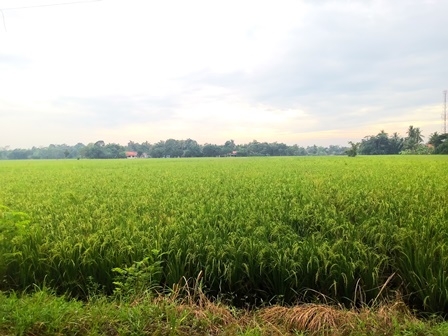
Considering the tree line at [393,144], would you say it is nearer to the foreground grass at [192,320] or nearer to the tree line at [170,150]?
the tree line at [170,150]

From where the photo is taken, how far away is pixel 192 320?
3.13 meters

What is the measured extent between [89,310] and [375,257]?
10.8 ft

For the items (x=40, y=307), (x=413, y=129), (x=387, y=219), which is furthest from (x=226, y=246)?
(x=413, y=129)

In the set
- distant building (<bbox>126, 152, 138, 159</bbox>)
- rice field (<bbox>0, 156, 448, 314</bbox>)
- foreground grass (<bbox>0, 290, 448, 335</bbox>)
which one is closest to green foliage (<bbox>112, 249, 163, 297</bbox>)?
rice field (<bbox>0, 156, 448, 314</bbox>)

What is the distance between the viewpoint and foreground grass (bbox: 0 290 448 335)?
2.94 m

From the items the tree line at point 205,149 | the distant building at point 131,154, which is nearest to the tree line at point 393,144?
the tree line at point 205,149

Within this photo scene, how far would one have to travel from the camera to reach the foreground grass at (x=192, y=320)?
2939mm

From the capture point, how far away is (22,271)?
4.37 meters

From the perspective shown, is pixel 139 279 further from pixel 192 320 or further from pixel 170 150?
pixel 170 150

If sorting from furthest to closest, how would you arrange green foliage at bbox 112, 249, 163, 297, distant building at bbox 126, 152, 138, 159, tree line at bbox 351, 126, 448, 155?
distant building at bbox 126, 152, 138, 159, tree line at bbox 351, 126, 448, 155, green foliage at bbox 112, 249, 163, 297

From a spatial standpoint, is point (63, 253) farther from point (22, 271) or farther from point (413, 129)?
point (413, 129)

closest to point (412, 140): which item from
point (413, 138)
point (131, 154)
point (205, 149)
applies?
point (413, 138)

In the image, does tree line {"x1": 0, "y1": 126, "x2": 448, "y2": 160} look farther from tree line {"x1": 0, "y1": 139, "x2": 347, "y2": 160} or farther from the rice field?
the rice field

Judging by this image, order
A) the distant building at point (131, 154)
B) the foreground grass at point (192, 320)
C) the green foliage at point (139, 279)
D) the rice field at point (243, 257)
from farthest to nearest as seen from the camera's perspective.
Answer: the distant building at point (131, 154), the rice field at point (243, 257), the green foliage at point (139, 279), the foreground grass at point (192, 320)
